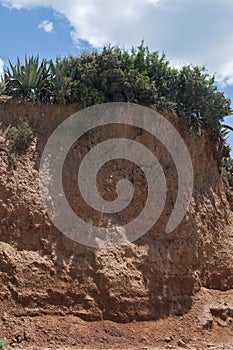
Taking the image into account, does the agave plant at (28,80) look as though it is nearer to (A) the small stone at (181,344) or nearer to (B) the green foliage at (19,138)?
(B) the green foliage at (19,138)

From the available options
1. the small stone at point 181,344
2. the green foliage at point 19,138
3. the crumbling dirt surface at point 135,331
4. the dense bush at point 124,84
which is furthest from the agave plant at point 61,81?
the small stone at point 181,344

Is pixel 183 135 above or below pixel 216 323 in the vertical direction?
above

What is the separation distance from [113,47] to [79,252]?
17.6ft

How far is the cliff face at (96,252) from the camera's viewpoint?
9.53 meters

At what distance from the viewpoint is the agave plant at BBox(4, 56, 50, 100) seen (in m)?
11.1

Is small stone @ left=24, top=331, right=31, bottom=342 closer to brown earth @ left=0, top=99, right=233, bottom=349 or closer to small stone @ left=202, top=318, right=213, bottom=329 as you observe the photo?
brown earth @ left=0, top=99, right=233, bottom=349

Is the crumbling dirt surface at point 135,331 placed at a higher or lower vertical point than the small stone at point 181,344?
higher

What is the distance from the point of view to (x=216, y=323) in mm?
11227

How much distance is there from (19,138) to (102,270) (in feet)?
10.8

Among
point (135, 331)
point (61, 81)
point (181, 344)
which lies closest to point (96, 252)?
point (135, 331)

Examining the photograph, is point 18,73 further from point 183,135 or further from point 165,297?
point 165,297

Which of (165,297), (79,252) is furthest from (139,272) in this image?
(79,252)

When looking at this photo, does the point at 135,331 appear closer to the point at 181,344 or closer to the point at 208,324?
the point at 181,344

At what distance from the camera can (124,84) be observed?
462 inches
